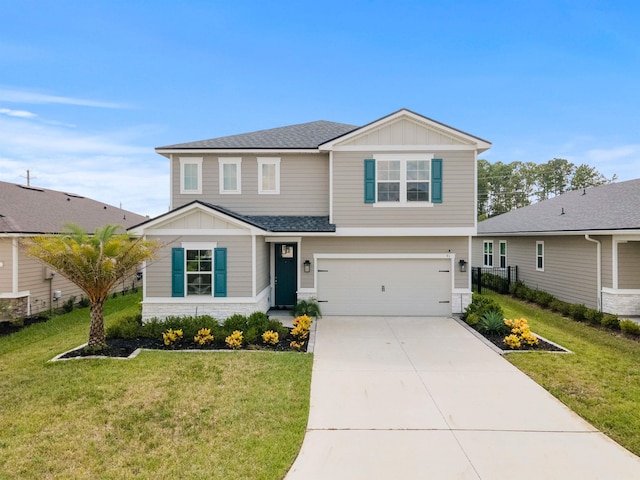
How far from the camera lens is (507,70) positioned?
17719 mm

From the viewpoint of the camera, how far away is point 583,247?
41.1 feet

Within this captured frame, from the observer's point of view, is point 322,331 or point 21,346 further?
point 322,331

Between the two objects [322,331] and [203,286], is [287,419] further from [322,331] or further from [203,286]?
[203,286]

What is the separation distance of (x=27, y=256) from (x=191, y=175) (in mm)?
5277

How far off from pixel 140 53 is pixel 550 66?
19886 mm

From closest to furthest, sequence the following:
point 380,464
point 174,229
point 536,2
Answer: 1. point 380,464
2. point 174,229
3. point 536,2

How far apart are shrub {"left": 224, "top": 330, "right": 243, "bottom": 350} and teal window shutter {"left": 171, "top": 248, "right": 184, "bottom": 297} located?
244cm

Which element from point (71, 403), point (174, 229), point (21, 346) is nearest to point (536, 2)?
point (174, 229)

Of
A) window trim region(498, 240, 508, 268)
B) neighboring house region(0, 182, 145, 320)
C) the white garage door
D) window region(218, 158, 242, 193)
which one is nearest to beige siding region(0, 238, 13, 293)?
neighboring house region(0, 182, 145, 320)

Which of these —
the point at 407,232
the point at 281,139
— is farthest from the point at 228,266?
the point at 407,232

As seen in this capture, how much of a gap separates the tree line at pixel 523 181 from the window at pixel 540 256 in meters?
32.7

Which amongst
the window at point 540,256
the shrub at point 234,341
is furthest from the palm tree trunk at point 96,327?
the window at point 540,256

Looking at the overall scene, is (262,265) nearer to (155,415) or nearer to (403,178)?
(403,178)

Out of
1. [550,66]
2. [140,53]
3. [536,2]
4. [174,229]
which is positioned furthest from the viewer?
[550,66]
